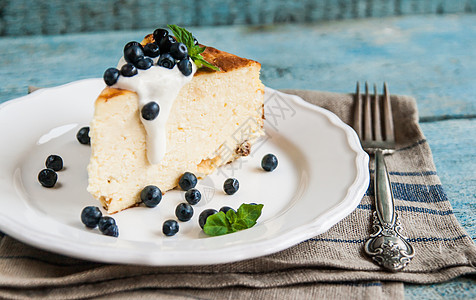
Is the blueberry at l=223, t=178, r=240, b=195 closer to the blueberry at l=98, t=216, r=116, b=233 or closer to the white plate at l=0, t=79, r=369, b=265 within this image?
the white plate at l=0, t=79, r=369, b=265

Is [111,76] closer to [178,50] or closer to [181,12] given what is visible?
[178,50]

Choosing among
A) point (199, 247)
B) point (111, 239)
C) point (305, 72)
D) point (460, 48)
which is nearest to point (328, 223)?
point (199, 247)

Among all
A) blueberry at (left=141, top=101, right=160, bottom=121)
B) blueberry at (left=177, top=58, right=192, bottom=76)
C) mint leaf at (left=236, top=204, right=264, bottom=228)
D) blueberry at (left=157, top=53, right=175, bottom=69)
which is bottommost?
mint leaf at (left=236, top=204, right=264, bottom=228)

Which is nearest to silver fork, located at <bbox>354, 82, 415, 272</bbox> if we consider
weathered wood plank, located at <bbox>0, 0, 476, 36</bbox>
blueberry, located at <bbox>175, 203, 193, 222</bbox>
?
blueberry, located at <bbox>175, 203, 193, 222</bbox>

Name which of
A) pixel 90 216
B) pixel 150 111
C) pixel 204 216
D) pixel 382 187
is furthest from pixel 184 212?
pixel 382 187

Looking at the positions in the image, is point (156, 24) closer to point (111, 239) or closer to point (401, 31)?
point (401, 31)

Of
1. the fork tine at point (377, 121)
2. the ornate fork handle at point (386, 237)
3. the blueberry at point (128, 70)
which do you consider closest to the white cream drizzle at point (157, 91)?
the blueberry at point (128, 70)
